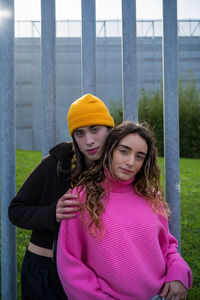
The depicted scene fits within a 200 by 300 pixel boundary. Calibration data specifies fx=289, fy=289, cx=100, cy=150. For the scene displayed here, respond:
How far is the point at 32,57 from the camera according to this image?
18.9 meters

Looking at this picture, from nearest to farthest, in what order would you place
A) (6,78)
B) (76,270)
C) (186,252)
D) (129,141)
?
(76,270) → (129,141) → (6,78) → (186,252)

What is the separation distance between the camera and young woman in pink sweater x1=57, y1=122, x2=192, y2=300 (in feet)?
4.18

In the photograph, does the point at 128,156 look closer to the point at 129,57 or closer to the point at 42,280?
the point at 129,57

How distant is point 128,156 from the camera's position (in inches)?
54.5

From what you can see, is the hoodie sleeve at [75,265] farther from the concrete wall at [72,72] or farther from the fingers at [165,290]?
the concrete wall at [72,72]

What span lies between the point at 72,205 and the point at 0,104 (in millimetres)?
725

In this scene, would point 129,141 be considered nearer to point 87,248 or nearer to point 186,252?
point 87,248

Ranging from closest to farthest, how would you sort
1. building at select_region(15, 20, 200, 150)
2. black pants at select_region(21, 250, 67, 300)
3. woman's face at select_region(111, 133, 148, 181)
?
1. woman's face at select_region(111, 133, 148, 181)
2. black pants at select_region(21, 250, 67, 300)
3. building at select_region(15, 20, 200, 150)

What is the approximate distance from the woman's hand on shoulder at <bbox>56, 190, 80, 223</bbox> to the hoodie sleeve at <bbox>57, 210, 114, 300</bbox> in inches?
1.1

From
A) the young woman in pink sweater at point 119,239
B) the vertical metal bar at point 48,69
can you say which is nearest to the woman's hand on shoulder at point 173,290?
the young woman in pink sweater at point 119,239

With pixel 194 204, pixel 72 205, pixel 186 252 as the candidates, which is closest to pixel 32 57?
pixel 194 204

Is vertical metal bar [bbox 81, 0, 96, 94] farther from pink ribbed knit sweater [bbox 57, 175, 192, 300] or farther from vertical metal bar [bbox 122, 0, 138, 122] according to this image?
pink ribbed knit sweater [bbox 57, 175, 192, 300]

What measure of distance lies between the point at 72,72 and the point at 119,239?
18316 mm

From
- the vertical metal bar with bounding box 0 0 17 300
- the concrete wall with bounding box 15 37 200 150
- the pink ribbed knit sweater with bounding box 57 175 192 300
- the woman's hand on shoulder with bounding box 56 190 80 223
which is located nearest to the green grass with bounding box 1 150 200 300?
the vertical metal bar with bounding box 0 0 17 300
